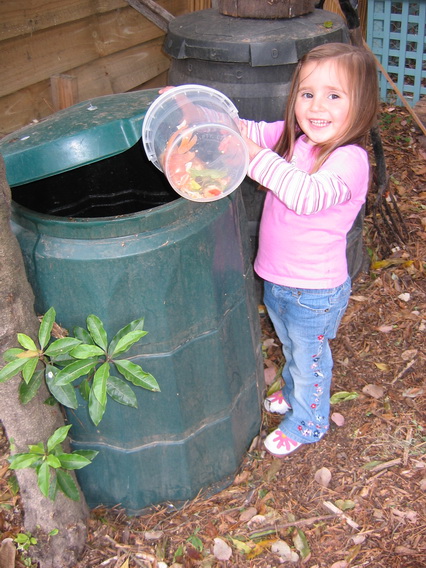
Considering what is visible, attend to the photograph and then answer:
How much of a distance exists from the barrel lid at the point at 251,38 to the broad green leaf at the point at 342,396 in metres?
1.22

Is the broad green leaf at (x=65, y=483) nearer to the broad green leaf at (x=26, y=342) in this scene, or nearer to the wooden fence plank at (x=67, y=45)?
the broad green leaf at (x=26, y=342)

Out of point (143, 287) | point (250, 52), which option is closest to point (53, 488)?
point (143, 287)

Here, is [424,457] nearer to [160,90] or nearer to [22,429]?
[22,429]

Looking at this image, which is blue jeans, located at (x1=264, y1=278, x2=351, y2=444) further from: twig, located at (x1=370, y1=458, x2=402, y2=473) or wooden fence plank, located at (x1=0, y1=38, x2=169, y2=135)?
wooden fence plank, located at (x1=0, y1=38, x2=169, y2=135)

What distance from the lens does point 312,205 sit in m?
1.59

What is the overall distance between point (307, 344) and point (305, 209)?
1.69 feet

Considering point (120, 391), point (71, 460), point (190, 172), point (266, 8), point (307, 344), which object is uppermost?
point (266, 8)

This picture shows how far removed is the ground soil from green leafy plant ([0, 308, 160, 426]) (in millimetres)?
634

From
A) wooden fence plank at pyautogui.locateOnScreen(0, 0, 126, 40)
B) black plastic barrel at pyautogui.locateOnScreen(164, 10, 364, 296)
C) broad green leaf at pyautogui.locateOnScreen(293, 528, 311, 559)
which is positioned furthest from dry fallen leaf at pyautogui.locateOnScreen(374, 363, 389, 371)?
wooden fence plank at pyautogui.locateOnScreen(0, 0, 126, 40)

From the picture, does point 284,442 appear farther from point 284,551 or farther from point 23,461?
point 23,461

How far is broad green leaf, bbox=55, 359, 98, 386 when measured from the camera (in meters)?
1.37

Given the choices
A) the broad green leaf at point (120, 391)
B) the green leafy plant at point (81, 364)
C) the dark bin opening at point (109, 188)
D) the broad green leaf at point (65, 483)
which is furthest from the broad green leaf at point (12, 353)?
the dark bin opening at point (109, 188)

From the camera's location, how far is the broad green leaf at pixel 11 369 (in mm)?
1327

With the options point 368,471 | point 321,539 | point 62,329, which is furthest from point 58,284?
point 368,471
